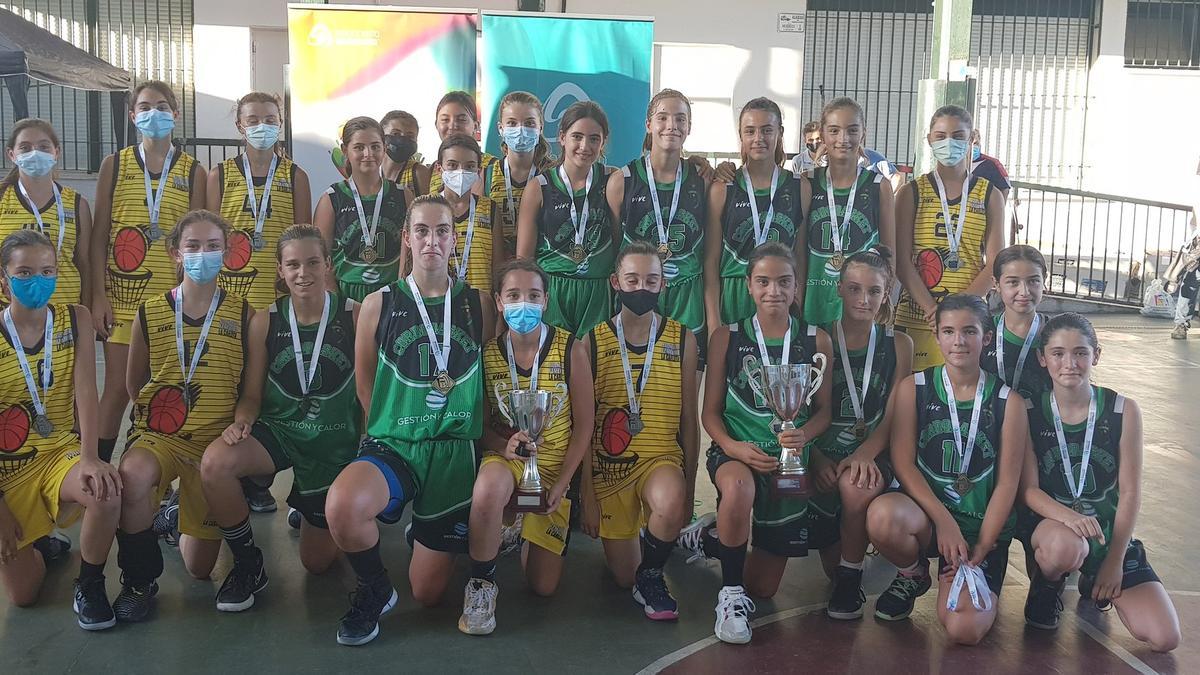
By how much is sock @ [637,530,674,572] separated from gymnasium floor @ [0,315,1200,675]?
0.18m

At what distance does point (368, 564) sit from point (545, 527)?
25.8 inches

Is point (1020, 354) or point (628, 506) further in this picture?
point (1020, 354)

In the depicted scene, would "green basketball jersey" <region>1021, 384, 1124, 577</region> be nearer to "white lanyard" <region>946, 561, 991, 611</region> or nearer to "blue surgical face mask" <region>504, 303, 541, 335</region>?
"white lanyard" <region>946, 561, 991, 611</region>

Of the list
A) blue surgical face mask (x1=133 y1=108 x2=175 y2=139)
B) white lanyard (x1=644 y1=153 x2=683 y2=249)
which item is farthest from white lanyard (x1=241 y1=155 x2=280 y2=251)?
white lanyard (x1=644 y1=153 x2=683 y2=249)

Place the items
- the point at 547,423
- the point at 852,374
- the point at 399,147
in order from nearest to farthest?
the point at 547,423 → the point at 852,374 → the point at 399,147

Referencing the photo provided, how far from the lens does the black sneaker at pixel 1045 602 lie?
389 cm

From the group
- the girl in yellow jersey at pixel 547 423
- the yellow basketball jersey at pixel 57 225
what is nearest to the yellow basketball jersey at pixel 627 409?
the girl in yellow jersey at pixel 547 423

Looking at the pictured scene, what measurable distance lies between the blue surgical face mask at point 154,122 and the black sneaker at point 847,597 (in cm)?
337

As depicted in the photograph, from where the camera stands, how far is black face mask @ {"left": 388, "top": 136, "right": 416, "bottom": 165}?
5.38 metres

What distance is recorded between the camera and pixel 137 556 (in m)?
3.81

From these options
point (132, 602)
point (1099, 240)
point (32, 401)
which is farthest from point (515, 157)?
point (1099, 240)

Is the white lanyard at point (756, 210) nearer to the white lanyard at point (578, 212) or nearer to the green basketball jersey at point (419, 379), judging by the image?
the white lanyard at point (578, 212)

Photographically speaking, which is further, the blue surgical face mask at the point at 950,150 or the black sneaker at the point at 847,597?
the blue surgical face mask at the point at 950,150

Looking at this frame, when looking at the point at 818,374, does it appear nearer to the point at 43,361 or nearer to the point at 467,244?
the point at 467,244
